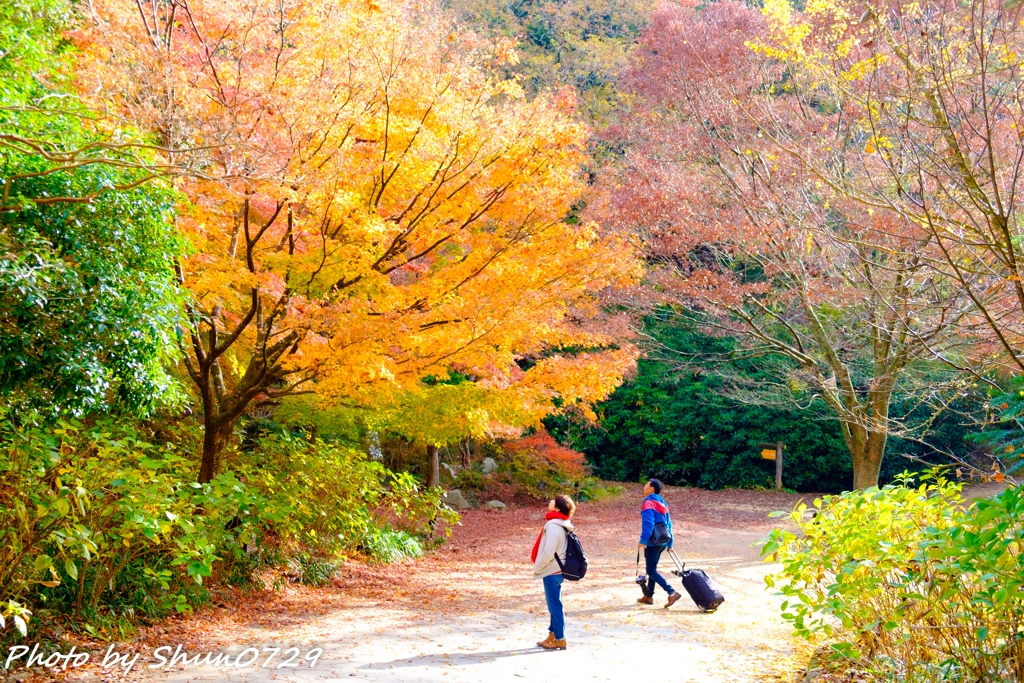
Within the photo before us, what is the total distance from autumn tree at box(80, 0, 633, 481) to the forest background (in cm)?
4

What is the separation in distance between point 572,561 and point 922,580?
2506 millimetres

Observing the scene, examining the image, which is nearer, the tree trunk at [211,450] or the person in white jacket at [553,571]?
the person in white jacket at [553,571]

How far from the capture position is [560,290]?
335 inches

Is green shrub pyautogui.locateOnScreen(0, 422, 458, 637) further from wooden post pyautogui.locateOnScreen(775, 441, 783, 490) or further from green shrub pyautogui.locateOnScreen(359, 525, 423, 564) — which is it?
wooden post pyautogui.locateOnScreen(775, 441, 783, 490)

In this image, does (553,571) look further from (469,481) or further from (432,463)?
(469,481)

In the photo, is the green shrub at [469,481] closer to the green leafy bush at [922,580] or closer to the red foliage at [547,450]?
the red foliage at [547,450]

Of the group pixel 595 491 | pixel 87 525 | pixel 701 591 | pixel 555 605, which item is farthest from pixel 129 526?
pixel 595 491

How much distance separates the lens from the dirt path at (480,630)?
200 inches

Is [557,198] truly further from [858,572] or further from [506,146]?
[858,572]

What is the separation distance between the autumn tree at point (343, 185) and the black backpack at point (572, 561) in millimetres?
2360

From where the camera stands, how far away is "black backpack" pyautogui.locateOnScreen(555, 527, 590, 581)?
5656 millimetres

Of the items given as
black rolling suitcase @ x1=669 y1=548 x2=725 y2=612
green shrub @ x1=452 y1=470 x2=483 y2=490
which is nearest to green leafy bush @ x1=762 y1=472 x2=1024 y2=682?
black rolling suitcase @ x1=669 y1=548 x2=725 y2=612

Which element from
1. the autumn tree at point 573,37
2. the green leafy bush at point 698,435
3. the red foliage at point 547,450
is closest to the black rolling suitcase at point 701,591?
the red foliage at point 547,450

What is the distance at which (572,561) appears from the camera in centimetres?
568
